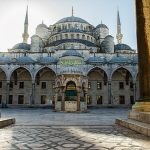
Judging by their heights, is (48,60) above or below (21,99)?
above

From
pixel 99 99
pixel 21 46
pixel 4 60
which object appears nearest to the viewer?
pixel 4 60

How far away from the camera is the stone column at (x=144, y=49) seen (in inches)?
233

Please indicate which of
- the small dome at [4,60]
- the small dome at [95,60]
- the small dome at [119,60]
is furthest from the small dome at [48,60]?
the small dome at [119,60]

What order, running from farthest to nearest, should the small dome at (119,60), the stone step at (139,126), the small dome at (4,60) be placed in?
1. the small dome at (4,60)
2. the small dome at (119,60)
3. the stone step at (139,126)

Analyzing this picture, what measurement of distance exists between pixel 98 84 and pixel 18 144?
93.5ft

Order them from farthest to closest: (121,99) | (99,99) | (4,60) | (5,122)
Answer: (121,99)
(99,99)
(4,60)
(5,122)

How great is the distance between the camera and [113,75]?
3234 cm

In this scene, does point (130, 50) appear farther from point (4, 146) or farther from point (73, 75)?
point (4, 146)

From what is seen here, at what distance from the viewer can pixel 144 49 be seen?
5973 mm

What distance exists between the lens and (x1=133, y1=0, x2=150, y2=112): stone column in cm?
591

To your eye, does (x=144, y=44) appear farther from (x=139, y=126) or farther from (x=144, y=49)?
(x=139, y=126)

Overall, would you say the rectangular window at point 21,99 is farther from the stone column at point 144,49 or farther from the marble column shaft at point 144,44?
the marble column shaft at point 144,44

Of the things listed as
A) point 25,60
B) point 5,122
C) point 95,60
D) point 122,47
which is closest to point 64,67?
point 95,60

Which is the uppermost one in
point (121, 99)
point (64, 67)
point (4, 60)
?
point (4, 60)
